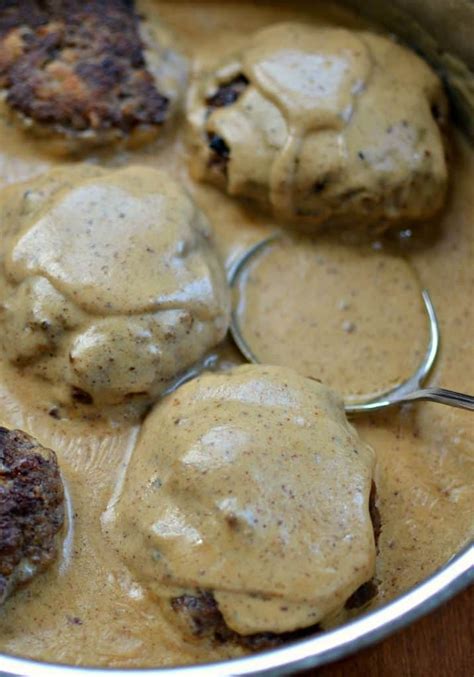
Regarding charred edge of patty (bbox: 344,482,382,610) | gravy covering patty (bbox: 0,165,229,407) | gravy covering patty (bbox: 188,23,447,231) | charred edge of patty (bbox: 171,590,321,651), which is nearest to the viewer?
charred edge of patty (bbox: 171,590,321,651)

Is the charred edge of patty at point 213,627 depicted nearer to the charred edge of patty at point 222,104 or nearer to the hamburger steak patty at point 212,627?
the hamburger steak patty at point 212,627

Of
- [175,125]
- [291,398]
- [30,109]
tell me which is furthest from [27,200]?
[291,398]

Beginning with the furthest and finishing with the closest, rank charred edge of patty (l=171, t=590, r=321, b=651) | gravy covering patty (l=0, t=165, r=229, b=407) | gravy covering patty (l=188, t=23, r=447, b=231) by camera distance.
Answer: gravy covering patty (l=188, t=23, r=447, b=231) < gravy covering patty (l=0, t=165, r=229, b=407) < charred edge of patty (l=171, t=590, r=321, b=651)

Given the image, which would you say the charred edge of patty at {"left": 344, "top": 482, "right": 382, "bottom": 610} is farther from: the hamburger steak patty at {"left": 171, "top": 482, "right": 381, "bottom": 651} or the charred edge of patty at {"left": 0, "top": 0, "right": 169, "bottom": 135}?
the charred edge of patty at {"left": 0, "top": 0, "right": 169, "bottom": 135}

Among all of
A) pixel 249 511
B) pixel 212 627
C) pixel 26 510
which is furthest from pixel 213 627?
pixel 26 510

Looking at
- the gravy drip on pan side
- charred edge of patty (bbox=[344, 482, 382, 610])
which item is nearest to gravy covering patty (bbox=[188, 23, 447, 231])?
the gravy drip on pan side

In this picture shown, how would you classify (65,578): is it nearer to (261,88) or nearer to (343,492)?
(343,492)

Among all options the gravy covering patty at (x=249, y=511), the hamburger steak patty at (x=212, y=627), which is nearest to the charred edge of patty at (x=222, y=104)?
the gravy covering patty at (x=249, y=511)
